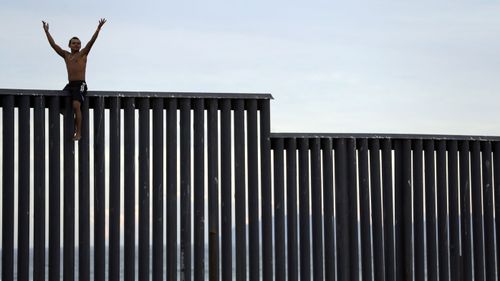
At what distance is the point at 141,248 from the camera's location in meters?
13.6

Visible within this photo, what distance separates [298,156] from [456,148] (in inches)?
124

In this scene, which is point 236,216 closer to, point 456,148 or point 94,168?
point 94,168

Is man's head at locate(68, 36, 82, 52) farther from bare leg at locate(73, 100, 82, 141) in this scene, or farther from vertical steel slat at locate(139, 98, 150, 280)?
vertical steel slat at locate(139, 98, 150, 280)

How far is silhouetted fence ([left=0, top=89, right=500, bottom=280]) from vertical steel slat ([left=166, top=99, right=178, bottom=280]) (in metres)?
0.02

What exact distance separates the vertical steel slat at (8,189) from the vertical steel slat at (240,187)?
3604 mm

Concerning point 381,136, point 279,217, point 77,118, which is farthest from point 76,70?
point 381,136

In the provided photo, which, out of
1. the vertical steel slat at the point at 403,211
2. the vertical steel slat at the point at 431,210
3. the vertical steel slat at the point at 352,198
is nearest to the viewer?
the vertical steel slat at the point at 352,198

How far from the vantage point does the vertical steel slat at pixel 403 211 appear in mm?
15133

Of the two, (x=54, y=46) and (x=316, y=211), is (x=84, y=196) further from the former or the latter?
(x=316, y=211)

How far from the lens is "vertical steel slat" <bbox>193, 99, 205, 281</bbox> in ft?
45.4

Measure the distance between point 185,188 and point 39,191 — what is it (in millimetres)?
2327

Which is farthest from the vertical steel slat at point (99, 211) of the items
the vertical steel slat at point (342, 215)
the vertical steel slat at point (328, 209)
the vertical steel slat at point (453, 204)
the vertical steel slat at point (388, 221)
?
the vertical steel slat at point (453, 204)

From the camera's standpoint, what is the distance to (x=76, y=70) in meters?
13.3

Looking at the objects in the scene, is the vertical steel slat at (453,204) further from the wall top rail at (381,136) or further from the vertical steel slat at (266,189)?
the vertical steel slat at (266,189)
